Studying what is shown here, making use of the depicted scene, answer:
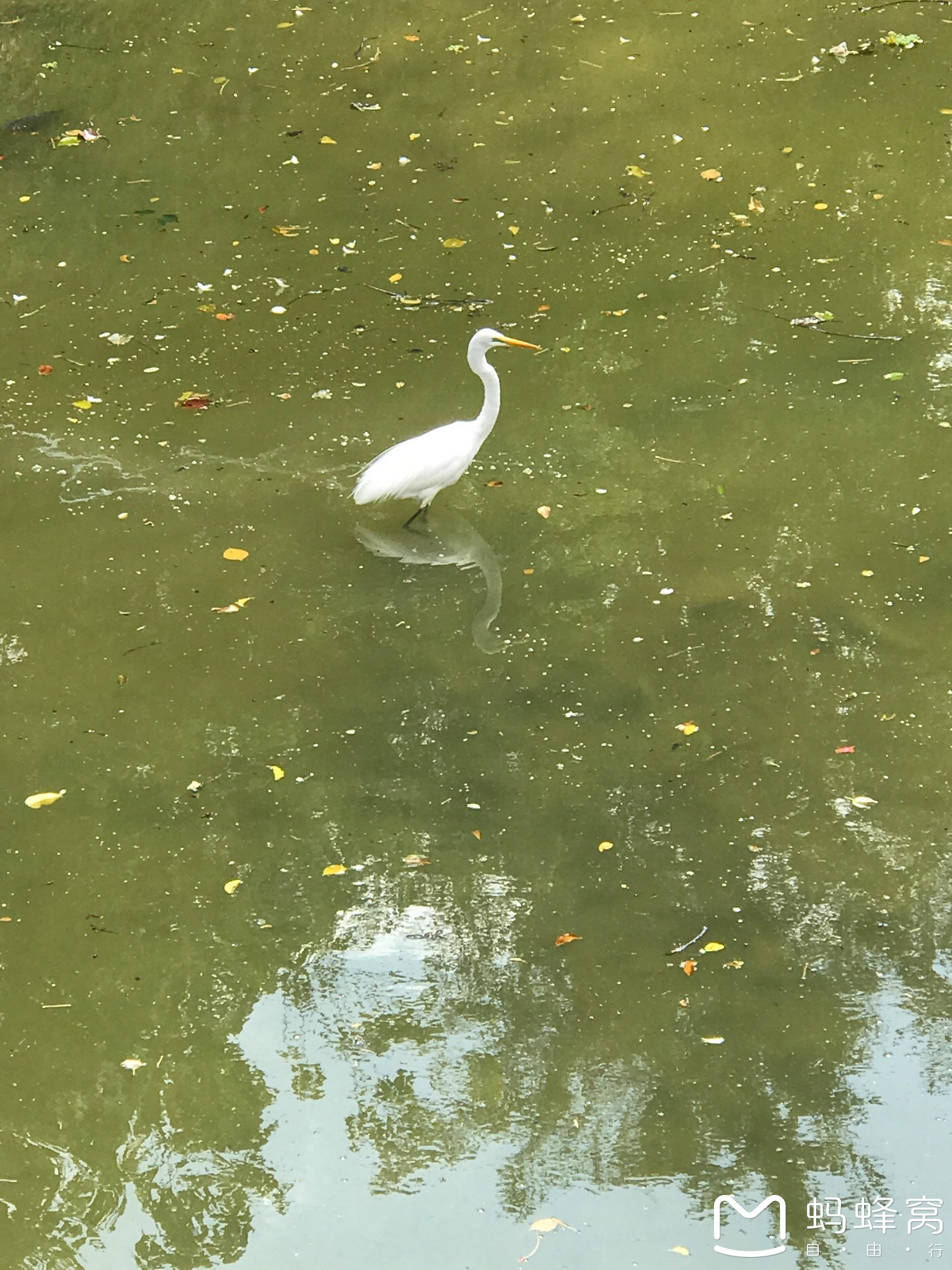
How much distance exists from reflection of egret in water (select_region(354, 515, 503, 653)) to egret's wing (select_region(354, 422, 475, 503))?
166 millimetres

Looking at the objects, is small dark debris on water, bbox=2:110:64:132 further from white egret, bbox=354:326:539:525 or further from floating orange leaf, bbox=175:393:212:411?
white egret, bbox=354:326:539:525

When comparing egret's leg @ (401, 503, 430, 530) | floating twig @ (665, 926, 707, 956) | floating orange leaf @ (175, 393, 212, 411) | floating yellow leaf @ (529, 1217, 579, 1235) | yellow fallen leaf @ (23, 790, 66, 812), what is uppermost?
floating orange leaf @ (175, 393, 212, 411)

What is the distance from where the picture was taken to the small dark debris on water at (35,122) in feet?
26.0

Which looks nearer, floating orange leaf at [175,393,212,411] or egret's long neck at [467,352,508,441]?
egret's long neck at [467,352,508,441]

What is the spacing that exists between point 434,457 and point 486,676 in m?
0.92

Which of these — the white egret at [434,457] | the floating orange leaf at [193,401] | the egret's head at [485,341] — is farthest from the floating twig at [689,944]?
the floating orange leaf at [193,401]

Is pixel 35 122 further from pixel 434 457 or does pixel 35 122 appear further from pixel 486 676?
pixel 486 676

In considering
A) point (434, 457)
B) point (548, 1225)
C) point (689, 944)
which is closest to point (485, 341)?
point (434, 457)

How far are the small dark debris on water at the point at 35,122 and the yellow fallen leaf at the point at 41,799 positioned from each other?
5137 mm

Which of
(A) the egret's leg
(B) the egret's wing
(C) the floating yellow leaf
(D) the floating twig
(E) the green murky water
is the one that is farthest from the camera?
(A) the egret's leg

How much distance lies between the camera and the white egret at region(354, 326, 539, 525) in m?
5.02

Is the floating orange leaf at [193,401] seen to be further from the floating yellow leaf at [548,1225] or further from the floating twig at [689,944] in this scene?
the floating yellow leaf at [548,1225]

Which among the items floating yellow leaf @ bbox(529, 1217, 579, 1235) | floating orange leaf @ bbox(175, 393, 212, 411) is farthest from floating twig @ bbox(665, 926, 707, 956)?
floating orange leaf @ bbox(175, 393, 212, 411)

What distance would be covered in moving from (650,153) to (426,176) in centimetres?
121
